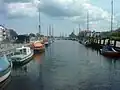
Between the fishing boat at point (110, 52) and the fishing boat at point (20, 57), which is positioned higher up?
the fishing boat at point (20, 57)

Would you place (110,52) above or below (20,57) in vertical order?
below

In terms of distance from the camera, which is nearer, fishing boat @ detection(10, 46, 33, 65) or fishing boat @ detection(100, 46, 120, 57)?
fishing boat @ detection(10, 46, 33, 65)

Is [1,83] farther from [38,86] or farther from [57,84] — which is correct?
[57,84]

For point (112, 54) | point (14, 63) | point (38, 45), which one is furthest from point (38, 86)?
point (38, 45)

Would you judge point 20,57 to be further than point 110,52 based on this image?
No

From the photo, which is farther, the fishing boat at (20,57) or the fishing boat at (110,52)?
the fishing boat at (110,52)

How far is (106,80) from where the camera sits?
34500 millimetres

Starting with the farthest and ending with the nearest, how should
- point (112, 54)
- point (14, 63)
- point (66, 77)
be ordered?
point (112, 54) < point (14, 63) < point (66, 77)

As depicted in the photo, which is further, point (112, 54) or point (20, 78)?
point (112, 54)

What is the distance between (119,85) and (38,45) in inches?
2349

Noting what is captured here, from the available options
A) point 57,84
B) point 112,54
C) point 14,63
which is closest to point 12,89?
point 57,84

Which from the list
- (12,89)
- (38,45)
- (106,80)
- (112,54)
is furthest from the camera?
(38,45)

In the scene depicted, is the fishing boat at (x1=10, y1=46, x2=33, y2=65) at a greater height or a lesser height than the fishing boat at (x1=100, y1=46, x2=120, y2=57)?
greater

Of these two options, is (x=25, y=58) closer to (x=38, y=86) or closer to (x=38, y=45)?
(x=38, y=86)
